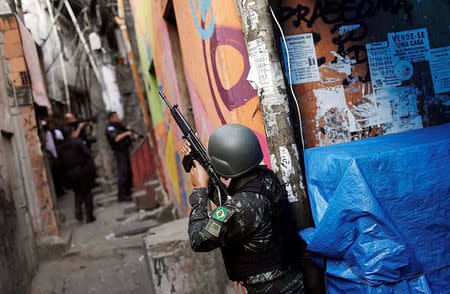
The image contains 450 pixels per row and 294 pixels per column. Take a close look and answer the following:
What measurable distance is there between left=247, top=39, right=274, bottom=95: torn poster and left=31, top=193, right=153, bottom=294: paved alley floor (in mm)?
3046

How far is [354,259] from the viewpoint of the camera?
171 centimetres

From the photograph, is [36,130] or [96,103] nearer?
[36,130]

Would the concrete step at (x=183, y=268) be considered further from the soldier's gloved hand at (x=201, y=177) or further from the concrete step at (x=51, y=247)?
the concrete step at (x=51, y=247)

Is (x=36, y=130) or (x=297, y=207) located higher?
(x=36, y=130)

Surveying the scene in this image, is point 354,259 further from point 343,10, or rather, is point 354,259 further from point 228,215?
point 343,10

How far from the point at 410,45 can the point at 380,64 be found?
10.6 inches

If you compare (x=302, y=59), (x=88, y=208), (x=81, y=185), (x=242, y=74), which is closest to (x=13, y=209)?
(x=81, y=185)

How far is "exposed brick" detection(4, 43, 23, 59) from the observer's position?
530cm

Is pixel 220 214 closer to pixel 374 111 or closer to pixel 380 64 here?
pixel 374 111

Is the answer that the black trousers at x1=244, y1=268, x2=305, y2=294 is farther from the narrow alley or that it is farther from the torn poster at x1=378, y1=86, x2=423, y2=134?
the torn poster at x1=378, y1=86, x2=423, y2=134

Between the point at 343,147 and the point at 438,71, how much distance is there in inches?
44.8

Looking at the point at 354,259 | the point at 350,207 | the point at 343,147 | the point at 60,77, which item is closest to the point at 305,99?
the point at 343,147

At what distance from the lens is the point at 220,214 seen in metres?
1.61

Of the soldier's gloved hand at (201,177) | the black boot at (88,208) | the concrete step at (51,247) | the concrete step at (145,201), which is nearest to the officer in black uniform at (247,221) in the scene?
the soldier's gloved hand at (201,177)
